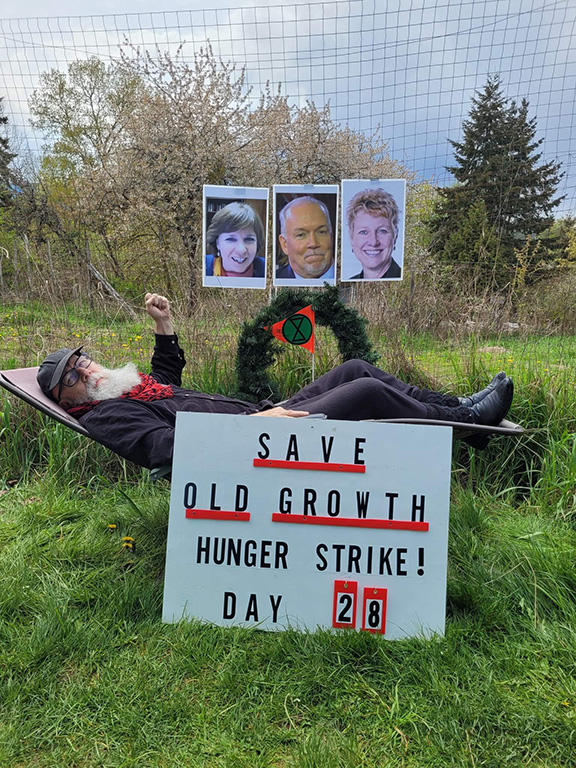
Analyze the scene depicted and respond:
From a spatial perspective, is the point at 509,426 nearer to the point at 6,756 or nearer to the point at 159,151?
the point at 6,756

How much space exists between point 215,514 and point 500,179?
18.0ft

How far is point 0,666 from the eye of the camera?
1646 millimetres

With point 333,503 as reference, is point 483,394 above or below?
above

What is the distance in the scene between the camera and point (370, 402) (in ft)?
7.68

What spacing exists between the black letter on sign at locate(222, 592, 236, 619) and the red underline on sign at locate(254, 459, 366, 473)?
44 cm

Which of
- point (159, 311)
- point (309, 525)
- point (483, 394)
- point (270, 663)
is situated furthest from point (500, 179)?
point (270, 663)

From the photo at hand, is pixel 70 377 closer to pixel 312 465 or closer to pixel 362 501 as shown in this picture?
pixel 312 465

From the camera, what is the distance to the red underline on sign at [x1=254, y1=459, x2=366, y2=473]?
182 centimetres

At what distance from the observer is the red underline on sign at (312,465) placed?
1.82 metres

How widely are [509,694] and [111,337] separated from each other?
3268 millimetres

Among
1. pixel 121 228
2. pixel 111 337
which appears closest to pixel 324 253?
pixel 111 337

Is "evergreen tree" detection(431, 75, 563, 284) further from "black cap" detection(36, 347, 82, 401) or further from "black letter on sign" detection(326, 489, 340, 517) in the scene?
"black cap" detection(36, 347, 82, 401)

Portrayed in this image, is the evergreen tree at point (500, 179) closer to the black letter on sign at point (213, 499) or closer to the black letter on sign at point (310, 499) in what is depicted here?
the black letter on sign at point (310, 499)

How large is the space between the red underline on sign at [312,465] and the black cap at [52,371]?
3.54 ft
